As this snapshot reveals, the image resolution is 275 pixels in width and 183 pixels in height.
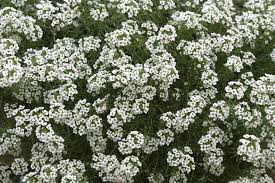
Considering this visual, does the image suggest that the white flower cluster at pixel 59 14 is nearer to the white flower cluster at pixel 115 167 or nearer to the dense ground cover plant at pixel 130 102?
the dense ground cover plant at pixel 130 102

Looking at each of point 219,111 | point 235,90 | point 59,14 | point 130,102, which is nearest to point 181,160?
point 219,111

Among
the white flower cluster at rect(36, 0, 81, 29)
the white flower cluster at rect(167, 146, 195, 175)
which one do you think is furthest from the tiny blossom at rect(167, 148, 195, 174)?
the white flower cluster at rect(36, 0, 81, 29)

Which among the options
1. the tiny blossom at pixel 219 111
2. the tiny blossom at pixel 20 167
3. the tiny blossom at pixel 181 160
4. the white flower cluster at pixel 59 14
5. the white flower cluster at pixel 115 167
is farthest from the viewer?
the white flower cluster at pixel 59 14

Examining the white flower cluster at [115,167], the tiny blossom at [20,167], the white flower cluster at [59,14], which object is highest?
the white flower cluster at [59,14]

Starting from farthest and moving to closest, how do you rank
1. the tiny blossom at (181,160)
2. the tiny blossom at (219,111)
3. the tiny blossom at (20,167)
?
the tiny blossom at (20,167) < the tiny blossom at (219,111) < the tiny blossom at (181,160)

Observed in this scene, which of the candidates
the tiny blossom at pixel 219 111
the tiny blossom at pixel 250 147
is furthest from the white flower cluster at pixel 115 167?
the tiny blossom at pixel 250 147

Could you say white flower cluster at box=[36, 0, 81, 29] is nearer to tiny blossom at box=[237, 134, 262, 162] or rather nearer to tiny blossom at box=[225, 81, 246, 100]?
tiny blossom at box=[225, 81, 246, 100]

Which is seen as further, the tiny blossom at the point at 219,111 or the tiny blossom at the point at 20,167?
the tiny blossom at the point at 20,167

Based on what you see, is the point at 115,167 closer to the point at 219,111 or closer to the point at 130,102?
the point at 130,102

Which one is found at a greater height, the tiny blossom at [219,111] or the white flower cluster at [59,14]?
the white flower cluster at [59,14]

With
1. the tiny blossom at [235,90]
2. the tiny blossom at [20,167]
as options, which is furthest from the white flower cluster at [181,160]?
the tiny blossom at [20,167]
